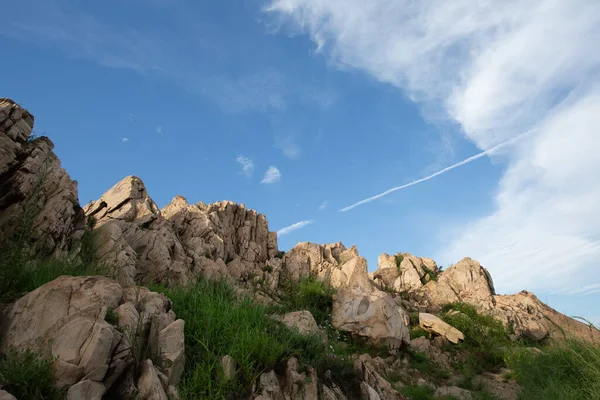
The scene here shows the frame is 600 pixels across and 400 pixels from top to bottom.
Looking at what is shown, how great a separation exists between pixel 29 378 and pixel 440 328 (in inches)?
781

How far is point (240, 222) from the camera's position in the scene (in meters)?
28.3

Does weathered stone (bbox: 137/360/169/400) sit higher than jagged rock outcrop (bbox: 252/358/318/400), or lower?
lower

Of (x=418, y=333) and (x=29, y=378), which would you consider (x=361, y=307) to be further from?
(x=29, y=378)

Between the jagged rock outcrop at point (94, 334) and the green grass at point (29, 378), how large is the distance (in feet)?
0.38

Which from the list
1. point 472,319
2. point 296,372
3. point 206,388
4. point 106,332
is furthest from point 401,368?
point 106,332

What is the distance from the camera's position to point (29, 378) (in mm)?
4750

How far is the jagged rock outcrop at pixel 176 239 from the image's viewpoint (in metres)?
13.1

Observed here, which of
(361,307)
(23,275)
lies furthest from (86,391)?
(361,307)

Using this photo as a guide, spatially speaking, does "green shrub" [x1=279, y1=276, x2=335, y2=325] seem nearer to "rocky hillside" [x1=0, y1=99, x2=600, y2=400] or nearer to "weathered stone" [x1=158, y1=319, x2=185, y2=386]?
"rocky hillside" [x1=0, y1=99, x2=600, y2=400]

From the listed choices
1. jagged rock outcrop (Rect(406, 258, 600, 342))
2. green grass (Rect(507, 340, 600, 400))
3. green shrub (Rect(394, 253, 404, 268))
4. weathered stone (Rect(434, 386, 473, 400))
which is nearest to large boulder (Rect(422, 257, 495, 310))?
jagged rock outcrop (Rect(406, 258, 600, 342))

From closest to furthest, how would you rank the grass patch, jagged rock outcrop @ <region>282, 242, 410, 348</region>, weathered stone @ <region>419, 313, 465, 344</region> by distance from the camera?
1. jagged rock outcrop @ <region>282, 242, 410, 348</region>
2. weathered stone @ <region>419, 313, 465, 344</region>
3. the grass patch

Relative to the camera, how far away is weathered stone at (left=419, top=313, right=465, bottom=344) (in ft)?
68.4

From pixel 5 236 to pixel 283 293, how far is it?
1648 cm

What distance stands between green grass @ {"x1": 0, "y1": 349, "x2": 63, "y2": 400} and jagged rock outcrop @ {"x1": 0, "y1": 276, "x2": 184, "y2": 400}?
117 mm
